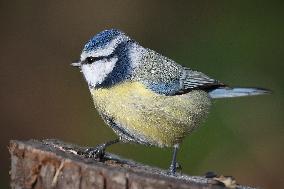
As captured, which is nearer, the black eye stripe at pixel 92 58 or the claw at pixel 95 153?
the claw at pixel 95 153

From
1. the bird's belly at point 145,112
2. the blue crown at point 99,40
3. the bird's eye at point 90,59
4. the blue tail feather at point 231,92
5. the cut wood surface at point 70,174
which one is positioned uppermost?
the blue crown at point 99,40

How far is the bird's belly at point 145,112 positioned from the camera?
3.02 metres

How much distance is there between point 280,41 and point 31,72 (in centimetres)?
191

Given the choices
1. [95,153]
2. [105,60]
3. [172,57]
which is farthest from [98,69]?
[172,57]

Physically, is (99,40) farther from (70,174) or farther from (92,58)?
(70,174)

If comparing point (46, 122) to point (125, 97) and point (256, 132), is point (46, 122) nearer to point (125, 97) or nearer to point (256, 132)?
point (256, 132)

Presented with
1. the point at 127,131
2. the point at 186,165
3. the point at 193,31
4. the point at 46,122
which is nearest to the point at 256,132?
the point at 186,165

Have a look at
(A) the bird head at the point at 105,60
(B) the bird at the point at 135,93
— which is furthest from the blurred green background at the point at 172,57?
(A) the bird head at the point at 105,60

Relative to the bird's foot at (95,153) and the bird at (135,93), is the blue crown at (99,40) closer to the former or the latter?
the bird at (135,93)

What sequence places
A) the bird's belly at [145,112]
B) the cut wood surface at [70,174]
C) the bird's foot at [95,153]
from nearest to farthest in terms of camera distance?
the cut wood surface at [70,174] < the bird's foot at [95,153] < the bird's belly at [145,112]

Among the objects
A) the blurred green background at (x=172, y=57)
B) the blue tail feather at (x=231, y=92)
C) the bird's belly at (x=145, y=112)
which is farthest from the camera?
the blurred green background at (x=172, y=57)

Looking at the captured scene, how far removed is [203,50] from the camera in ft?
16.9

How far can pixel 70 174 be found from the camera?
93.7 inches

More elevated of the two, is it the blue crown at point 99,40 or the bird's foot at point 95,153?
the blue crown at point 99,40
